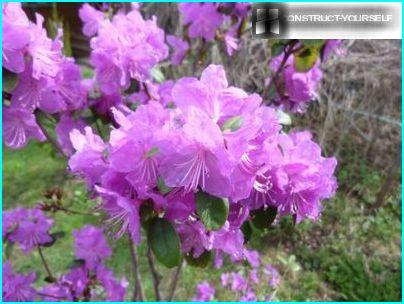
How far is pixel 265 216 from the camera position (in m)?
1.02

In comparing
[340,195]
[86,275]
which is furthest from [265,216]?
[340,195]

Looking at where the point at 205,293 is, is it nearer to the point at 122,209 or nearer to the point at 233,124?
the point at 122,209

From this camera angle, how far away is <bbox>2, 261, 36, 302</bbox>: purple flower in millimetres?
1725

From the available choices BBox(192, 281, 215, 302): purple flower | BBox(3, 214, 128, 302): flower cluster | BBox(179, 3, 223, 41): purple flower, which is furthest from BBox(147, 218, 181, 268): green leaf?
BBox(192, 281, 215, 302): purple flower

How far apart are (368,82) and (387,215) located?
116 centimetres

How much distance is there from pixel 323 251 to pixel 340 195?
2.50 feet

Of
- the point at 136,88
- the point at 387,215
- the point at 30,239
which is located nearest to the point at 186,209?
the point at 136,88

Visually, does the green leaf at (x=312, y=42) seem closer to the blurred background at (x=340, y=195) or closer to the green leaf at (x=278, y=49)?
the green leaf at (x=278, y=49)

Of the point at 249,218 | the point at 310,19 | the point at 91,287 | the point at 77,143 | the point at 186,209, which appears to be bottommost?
the point at 91,287

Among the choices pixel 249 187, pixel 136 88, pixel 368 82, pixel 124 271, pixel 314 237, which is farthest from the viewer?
pixel 368 82

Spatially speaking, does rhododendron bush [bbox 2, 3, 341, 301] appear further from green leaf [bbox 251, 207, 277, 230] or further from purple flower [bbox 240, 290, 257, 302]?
purple flower [bbox 240, 290, 257, 302]

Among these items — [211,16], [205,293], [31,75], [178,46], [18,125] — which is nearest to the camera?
[31,75]

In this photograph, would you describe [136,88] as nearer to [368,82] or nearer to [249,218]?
[249,218]

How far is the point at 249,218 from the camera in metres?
1.13
